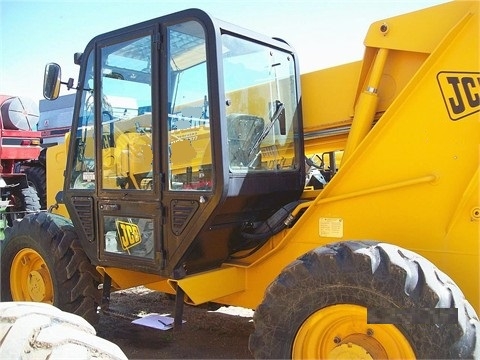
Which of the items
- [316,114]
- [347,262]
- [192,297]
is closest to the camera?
[347,262]

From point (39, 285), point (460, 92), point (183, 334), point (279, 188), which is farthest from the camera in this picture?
point (183, 334)

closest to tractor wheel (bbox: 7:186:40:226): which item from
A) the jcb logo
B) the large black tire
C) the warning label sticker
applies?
the large black tire

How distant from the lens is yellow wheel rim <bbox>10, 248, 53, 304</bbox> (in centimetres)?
424

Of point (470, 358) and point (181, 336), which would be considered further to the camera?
point (181, 336)

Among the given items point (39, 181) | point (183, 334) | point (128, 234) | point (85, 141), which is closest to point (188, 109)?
point (128, 234)

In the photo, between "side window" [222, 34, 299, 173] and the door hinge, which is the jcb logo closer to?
"side window" [222, 34, 299, 173]

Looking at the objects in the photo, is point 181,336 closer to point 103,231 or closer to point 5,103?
point 103,231

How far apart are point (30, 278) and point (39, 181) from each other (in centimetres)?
629

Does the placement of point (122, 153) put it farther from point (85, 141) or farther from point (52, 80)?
point (52, 80)

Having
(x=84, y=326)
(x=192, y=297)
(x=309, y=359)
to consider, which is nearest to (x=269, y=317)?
(x=309, y=359)

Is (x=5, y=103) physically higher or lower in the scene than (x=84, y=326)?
A: higher

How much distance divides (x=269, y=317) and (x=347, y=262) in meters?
0.52

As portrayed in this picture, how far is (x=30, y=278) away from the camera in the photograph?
435cm

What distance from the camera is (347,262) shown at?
99.9 inches
